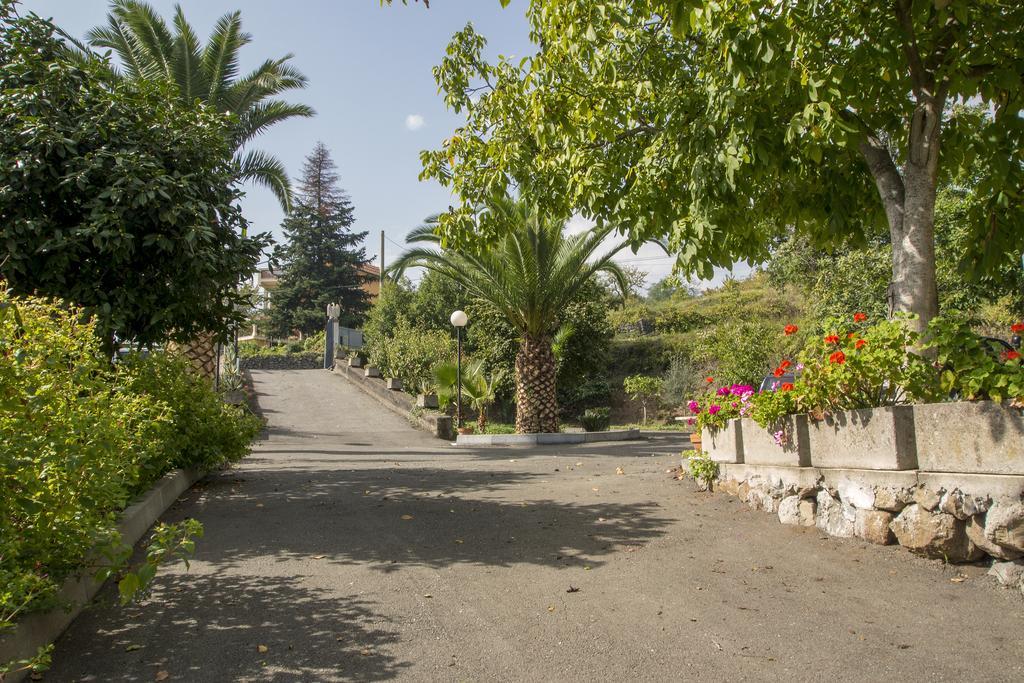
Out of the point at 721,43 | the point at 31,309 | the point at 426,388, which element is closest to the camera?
the point at 31,309

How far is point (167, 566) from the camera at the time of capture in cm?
525

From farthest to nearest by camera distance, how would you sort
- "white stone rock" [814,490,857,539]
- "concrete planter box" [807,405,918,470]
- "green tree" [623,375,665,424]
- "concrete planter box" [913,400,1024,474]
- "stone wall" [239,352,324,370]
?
"stone wall" [239,352,324,370] < "green tree" [623,375,665,424] < "white stone rock" [814,490,857,539] < "concrete planter box" [807,405,918,470] < "concrete planter box" [913,400,1024,474]

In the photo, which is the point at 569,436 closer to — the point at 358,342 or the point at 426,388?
the point at 426,388

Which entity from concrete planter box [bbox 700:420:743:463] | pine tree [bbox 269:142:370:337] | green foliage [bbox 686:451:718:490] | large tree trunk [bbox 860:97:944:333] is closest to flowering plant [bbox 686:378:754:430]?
concrete planter box [bbox 700:420:743:463]

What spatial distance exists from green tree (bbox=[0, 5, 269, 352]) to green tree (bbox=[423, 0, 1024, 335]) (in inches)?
106

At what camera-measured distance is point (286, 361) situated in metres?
40.1

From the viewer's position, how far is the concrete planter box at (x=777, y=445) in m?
5.93

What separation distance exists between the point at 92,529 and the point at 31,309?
1371mm

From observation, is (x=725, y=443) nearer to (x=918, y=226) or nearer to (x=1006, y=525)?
(x=918, y=226)

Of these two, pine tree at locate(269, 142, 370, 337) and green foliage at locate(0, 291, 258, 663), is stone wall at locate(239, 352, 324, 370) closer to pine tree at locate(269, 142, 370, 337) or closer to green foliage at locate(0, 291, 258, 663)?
pine tree at locate(269, 142, 370, 337)

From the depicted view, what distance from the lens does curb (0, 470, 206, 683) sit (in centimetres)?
330

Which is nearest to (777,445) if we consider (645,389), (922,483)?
(922,483)

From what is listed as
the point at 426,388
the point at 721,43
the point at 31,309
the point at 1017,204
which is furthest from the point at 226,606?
the point at 426,388

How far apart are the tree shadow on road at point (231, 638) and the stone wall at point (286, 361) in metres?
35.4
